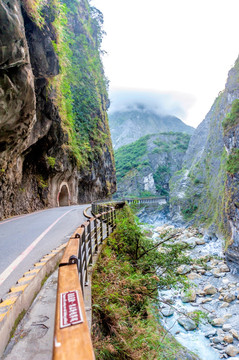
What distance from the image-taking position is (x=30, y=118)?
1024cm

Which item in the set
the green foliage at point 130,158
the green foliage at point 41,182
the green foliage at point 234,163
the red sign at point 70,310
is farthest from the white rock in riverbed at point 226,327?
the green foliage at point 130,158

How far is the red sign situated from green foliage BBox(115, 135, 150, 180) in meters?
89.1

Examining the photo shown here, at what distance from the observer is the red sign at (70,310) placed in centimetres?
106

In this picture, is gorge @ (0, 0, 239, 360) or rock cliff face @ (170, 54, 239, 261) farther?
rock cliff face @ (170, 54, 239, 261)

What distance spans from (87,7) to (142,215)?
161 ft

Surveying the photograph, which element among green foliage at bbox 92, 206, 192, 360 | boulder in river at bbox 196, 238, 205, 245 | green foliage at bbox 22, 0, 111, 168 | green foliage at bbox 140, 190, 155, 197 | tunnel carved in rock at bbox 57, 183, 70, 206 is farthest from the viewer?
green foliage at bbox 140, 190, 155, 197

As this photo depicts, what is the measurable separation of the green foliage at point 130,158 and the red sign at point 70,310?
292 feet

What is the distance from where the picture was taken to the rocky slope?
83625mm

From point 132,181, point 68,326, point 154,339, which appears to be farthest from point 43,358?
point 132,181

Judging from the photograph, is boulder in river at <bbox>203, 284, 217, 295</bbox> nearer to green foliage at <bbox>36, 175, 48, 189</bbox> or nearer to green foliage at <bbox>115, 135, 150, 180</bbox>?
green foliage at <bbox>36, 175, 48, 189</bbox>

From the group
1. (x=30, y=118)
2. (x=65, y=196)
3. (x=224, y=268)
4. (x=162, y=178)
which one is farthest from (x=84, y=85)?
(x=162, y=178)

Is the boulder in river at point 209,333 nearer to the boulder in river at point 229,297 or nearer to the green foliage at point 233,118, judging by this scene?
the boulder in river at point 229,297

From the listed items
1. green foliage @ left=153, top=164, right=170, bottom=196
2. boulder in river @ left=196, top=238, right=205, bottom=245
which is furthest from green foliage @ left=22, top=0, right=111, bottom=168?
green foliage @ left=153, top=164, right=170, bottom=196

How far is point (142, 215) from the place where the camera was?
205 feet
